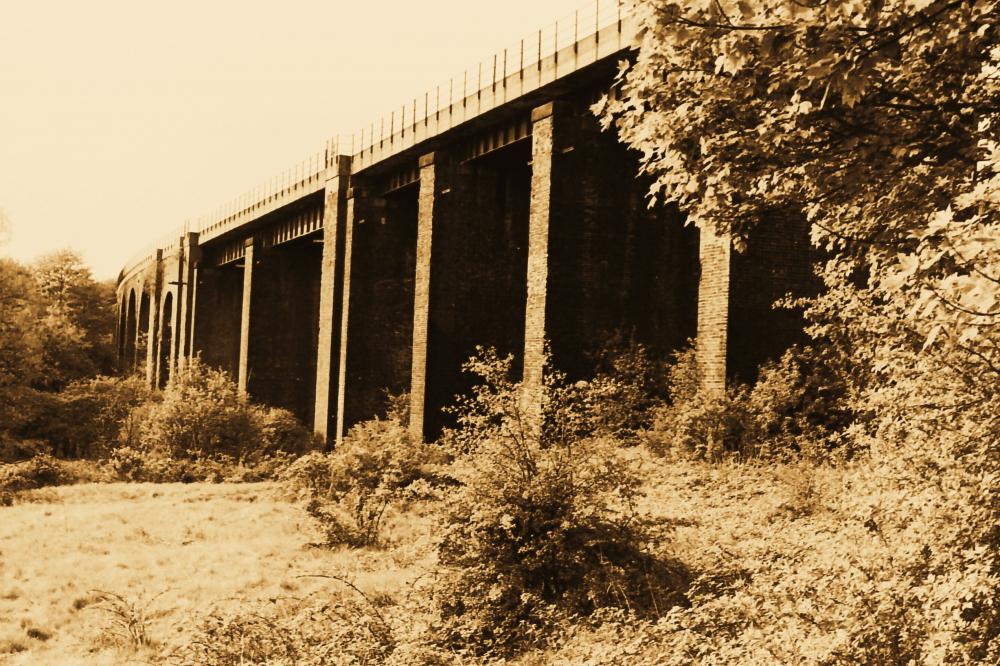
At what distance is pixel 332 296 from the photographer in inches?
1018

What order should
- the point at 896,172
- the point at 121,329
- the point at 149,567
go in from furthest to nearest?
the point at 121,329 < the point at 149,567 < the point at 896,172

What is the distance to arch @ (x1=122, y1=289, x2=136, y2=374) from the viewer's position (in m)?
56.0

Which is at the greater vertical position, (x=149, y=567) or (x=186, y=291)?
(x=186, y=291)

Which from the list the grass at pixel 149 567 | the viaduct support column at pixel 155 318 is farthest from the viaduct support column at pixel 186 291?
the grass at pixel 149 567

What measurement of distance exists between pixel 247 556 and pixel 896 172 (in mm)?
9667

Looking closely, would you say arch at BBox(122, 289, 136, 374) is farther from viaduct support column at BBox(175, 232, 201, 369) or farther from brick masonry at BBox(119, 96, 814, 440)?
brick masonry at BBox(119, 96, 814, 440)

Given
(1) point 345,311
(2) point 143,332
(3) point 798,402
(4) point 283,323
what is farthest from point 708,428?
(2) point 143,332

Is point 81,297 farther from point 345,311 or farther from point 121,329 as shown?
point 345,311

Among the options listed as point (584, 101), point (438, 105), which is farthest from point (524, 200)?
point (584, 101)

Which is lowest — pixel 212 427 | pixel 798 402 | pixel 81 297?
pixel 212 427

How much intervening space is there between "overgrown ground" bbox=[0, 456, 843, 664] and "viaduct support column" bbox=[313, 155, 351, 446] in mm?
8877

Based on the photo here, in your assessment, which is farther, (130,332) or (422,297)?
(130,332)

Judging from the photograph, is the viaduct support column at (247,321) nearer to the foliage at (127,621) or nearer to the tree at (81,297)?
the tree at (81,297)

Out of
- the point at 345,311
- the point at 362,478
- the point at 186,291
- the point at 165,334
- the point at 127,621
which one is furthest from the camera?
the point at 165,334
